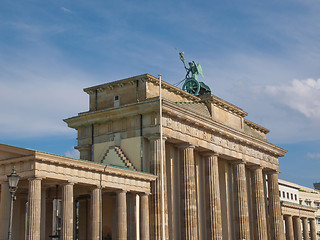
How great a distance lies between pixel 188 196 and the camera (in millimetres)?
51188

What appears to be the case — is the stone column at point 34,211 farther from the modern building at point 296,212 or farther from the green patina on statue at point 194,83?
the modern building at point 296,212

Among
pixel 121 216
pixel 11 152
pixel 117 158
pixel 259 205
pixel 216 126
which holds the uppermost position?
pixel 216 126

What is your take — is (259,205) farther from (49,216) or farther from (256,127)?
(49,216)

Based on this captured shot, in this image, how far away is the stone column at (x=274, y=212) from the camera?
234ft

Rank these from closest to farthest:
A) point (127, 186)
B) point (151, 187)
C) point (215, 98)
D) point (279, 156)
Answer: point (127, 186)
point (151, 187)
point (215, 98)
point (279, 156)

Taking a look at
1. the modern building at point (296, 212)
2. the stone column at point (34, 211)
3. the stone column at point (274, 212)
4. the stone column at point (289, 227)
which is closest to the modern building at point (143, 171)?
the stone column at point (34, 211)

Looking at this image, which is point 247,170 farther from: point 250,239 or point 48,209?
point 48,209

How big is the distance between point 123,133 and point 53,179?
14.0 meters

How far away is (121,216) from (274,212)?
34.6 meters

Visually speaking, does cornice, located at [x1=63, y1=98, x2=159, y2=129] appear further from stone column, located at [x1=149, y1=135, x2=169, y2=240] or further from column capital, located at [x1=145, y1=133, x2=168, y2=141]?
stone column, located at [x1=149, y1=135, x2=169, y2=240]

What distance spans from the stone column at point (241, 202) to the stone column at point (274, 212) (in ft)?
32.6

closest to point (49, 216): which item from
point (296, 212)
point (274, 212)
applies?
point (274, 212)

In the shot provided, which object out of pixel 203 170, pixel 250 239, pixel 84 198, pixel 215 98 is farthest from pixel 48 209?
pixel 250 239

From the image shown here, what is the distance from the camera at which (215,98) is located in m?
59.1
